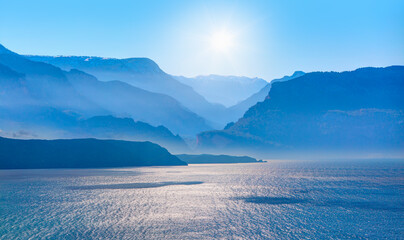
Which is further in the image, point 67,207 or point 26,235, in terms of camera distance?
point 67,207

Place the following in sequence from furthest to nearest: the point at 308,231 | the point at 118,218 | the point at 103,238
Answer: the point at 118,218, the point at 308,231, the point at 103,238

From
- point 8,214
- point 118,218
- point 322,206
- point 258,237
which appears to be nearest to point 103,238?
point 118,218

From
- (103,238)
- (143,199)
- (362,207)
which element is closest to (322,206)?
(362,207)

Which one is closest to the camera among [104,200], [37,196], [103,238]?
[103,238]

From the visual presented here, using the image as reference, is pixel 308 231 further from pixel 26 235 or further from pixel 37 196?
pixel 37 196

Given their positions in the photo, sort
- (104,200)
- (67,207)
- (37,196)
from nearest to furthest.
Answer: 1. (67,207)
2. (104,200)
3. (37,196)

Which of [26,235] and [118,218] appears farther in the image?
[118,218]

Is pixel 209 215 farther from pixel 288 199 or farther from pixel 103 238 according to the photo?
pixel 288 199

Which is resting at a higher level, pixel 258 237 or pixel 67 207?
pixel 67 207

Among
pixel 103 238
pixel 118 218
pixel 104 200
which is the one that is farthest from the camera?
pixel 104 200
